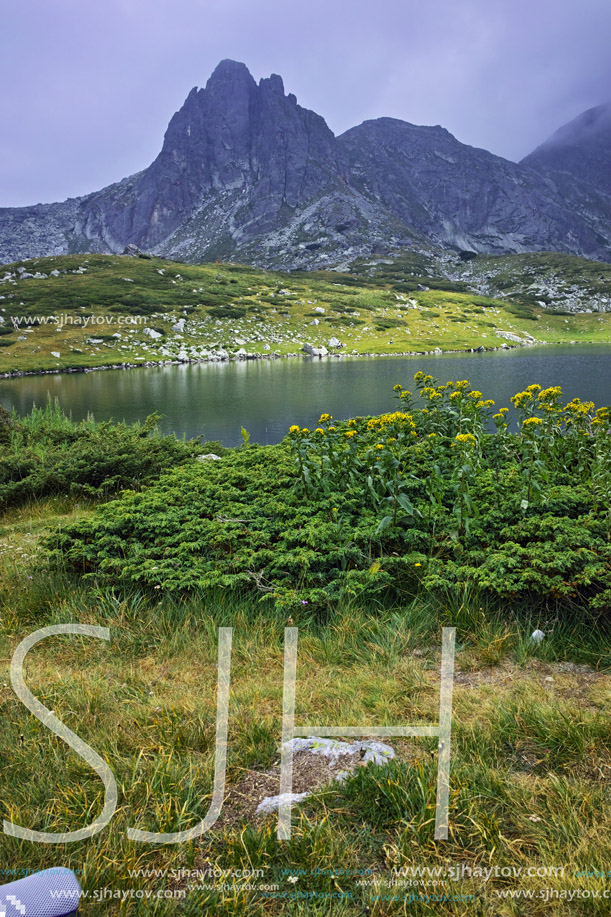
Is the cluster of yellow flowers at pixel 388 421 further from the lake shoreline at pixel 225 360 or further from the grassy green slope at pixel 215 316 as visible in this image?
the grassy green slope at pixel 215 316

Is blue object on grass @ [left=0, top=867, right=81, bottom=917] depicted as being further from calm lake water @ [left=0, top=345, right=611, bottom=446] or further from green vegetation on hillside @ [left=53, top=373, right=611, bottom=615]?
calm lake water @ [left=0, top=345, right=611, bottom=446]

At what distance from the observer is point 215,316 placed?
7425 cm

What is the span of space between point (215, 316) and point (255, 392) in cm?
4884

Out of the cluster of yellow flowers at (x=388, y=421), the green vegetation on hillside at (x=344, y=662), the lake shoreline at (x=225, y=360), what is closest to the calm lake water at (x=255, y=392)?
the lake shoreline at (x=225, y=360)

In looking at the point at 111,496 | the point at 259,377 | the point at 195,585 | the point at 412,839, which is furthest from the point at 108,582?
the point at 259,377

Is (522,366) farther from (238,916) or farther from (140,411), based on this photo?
(238,916)

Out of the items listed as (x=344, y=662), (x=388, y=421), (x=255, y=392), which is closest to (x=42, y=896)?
(x=344, y=662)

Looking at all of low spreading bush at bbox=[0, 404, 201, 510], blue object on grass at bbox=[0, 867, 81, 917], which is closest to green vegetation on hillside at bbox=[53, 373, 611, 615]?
blue object on grass at bbox=[0, 867, 81, 917]

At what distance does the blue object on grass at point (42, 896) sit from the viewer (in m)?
1.55

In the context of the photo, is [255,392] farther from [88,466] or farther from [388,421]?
[388,421]

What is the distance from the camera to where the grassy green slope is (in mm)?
59438

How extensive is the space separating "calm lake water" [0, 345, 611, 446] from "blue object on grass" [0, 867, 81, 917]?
606 inches

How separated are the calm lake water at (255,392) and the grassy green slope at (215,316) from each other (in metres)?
15.8

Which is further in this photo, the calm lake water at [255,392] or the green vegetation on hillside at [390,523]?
the calm lake water at [255,392]
